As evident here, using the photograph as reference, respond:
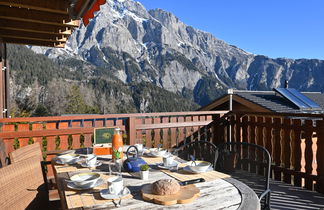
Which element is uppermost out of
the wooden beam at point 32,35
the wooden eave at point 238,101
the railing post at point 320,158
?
the wooden beam at point 32,35

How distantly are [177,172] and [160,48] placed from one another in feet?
427

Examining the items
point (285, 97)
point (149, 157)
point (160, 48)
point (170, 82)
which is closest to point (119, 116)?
point (149, 157)

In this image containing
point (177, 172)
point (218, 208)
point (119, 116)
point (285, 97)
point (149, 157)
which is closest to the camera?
point (218, 208)

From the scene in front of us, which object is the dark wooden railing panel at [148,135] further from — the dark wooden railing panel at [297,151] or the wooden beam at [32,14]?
the dark wooden railing panel at [297,151]

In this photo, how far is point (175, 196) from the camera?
142cm

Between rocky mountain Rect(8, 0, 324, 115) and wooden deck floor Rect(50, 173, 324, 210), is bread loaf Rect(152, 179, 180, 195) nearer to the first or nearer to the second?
wooden deck floor Rect(50, 173, 324, 210)

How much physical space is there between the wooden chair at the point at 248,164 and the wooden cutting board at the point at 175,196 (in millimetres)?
700

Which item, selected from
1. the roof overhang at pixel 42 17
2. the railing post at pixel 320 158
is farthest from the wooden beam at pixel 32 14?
the railing post at pixel 320 158

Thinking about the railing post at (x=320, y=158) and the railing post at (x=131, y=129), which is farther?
the railing post at (x=131, y=129)

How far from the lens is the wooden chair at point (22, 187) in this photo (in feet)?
4.91

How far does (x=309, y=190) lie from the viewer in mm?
3830

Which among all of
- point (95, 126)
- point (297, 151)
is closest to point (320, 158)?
point (297, 151)

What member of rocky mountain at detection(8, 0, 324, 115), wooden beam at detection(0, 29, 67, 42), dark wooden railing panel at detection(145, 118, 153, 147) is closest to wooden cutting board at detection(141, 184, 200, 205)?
dark wooden railing panel at detection(145, 118, 153, 147)

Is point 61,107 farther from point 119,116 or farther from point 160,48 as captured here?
point 160,48
